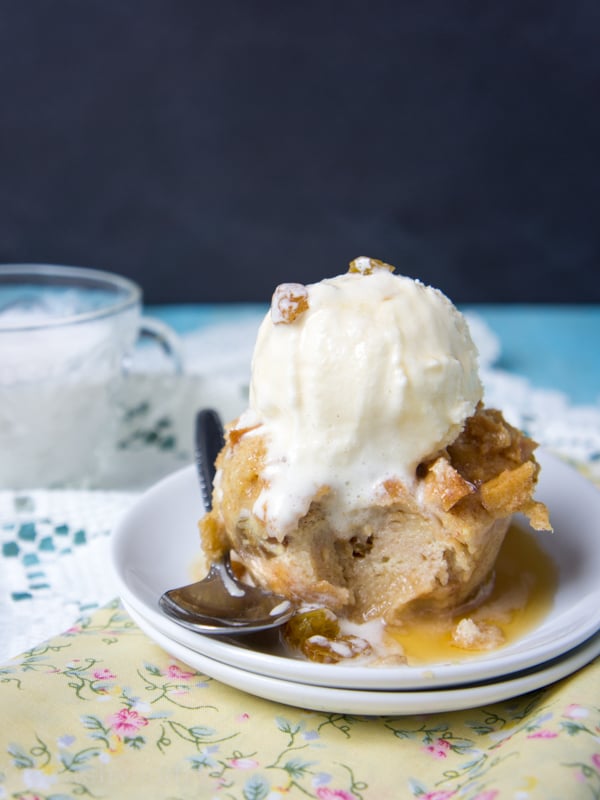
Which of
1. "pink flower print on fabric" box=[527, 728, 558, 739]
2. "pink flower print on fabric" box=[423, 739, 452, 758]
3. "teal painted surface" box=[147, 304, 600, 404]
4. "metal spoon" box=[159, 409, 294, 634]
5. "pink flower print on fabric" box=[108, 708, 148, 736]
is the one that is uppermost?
"pink flower print on fabric" box=[527, 728, 558, 739]

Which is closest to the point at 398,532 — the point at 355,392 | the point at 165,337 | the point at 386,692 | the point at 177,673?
the point at 355,392

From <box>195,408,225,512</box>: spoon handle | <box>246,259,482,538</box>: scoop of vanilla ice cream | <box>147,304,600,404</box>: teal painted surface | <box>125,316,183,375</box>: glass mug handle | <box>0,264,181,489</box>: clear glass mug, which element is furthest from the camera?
<box>147,304,600,404</box>: teal painted surface

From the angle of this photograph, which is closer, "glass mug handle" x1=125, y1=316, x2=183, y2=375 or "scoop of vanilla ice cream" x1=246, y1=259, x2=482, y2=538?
"scoop of vanilla ice cream" x1=246, y1=259, x2=482, y2=538

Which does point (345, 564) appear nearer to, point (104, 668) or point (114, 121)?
point (104, 668)

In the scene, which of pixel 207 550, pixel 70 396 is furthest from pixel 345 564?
pixel 70 396

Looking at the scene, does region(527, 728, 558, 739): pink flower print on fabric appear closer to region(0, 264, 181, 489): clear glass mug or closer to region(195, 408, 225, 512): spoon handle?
region(195, 408, 225, 512): spoon handle

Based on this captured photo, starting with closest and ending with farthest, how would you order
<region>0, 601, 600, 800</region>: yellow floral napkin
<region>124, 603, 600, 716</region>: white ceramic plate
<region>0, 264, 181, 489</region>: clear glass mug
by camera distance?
<region>0, 601, 600, 800</region>: yellow floral napkin, <region>124, 603, 600, 716</region>: white ceramic plate, <region>0, 264, 181, 489</region>: clear glass mug

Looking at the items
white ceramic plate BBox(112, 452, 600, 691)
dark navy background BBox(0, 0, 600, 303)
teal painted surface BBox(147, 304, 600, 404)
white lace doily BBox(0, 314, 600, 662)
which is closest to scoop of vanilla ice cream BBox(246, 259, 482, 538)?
white ceramic plate BBox(112, 452, 600, 691)
